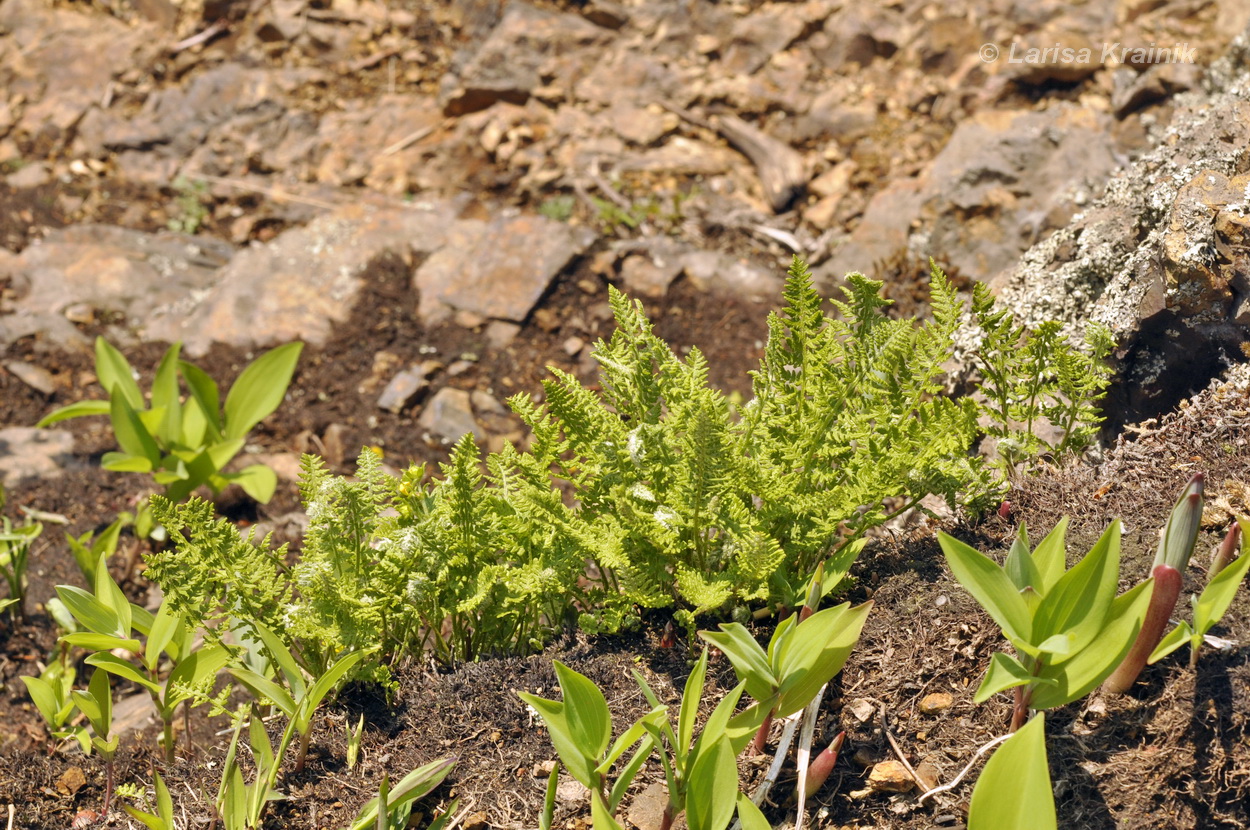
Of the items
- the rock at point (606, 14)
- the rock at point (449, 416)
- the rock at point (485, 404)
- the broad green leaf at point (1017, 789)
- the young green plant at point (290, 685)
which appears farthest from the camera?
the rock at point (606, 14)

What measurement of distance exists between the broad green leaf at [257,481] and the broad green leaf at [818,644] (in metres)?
2.66

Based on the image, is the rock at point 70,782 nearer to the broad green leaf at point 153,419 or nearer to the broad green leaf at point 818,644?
the broad green leaf at point 153,419

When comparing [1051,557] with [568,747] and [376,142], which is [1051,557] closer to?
[568,747]

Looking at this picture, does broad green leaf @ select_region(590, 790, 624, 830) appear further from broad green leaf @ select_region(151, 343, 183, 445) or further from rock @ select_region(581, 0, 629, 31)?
rock @ select_region(581, 0, 629, 31)

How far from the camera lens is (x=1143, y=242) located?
308cm

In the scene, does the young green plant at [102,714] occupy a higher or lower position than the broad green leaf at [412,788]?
lower

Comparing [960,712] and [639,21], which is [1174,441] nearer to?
[960,712]

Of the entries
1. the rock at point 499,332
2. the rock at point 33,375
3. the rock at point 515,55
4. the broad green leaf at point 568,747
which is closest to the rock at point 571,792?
the broad green leaf at point 568,747

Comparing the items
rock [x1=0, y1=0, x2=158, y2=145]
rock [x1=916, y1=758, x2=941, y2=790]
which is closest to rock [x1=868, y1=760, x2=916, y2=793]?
rock [x1=916, y1=758, x2=941, y2=790]

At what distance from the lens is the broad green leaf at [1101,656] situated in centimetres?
183

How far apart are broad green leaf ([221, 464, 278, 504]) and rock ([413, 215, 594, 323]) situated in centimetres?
139

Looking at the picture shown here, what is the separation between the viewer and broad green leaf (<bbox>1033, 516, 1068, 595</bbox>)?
6.55ft

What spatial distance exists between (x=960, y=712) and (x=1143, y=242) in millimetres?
1704

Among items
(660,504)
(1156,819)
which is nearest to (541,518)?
(660,504)
